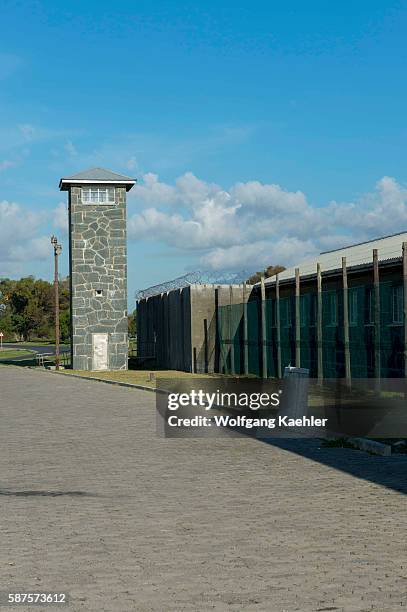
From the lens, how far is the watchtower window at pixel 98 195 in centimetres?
5012

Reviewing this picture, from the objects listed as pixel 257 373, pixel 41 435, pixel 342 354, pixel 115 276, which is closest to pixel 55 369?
pixel 115 276

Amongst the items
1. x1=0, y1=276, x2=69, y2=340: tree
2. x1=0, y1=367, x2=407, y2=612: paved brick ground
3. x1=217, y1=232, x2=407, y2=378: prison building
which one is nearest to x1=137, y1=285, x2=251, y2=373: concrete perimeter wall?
x1=217, y1=232, x2=407, y2=378: prison building

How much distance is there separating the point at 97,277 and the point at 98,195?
4.22 m

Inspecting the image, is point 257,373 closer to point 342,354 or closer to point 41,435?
point 342,354

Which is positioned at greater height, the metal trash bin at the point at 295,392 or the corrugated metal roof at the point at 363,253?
the corrugated metal roof at the point at 363,253

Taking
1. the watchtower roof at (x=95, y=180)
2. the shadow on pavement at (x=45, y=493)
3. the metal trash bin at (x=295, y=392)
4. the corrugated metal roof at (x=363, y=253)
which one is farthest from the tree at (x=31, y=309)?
the shadow on pavement at (x=45, y=493)

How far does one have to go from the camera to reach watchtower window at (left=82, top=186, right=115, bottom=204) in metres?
50.1

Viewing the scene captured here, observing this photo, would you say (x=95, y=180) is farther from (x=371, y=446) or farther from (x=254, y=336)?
(x=371, y=446)

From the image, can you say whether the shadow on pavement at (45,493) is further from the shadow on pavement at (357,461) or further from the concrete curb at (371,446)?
the concrete curb at (371,446)

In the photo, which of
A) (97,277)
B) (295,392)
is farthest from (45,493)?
(97,277)

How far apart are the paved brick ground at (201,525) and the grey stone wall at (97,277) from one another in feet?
110

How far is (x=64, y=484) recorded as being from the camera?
11.6 metres

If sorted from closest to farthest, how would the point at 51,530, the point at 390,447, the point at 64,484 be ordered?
the point at 51,530, the point at 64,484, the point at 390,447

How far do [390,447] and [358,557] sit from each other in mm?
6863
